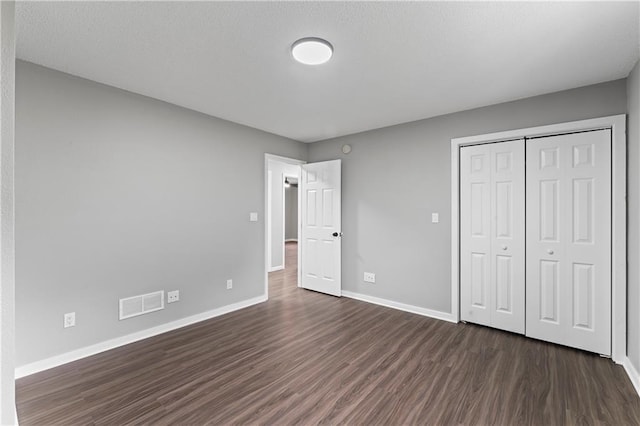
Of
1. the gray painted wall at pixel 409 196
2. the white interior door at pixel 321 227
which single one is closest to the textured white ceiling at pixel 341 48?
the gray painted wall at pixel 409 196

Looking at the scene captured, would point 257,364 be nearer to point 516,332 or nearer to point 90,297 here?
point 90,297

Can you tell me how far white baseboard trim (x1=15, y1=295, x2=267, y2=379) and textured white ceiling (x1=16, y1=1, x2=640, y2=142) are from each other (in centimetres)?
243

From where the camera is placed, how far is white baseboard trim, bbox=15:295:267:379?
2.40 m

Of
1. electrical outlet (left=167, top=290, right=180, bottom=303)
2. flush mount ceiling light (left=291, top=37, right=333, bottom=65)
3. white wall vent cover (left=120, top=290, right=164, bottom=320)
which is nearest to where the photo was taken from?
flush mount ceiling light (left=291, top=37, right=333, bottom=65)

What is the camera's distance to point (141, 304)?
9.96 ft

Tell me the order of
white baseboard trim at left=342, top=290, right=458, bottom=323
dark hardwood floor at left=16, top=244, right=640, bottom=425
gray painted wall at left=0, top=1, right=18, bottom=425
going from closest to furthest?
1. gray painted wall at left=0, top=1, right=18, bottom=425
2. dark hardwood floor at left=16, top=244, right=640, bottom=425
3. white baseboard trim at left=342, top=290, right=458, bottom=323

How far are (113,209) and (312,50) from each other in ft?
7.72

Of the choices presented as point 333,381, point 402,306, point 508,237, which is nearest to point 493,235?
point 508,237

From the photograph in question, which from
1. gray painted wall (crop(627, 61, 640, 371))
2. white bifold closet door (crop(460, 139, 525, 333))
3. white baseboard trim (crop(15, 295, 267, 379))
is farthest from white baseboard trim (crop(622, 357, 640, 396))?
white baseboard trim (crop(15, 295, 267, 379))

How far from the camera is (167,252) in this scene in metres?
3.26

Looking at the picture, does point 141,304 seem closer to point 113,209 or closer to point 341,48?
point 113,209

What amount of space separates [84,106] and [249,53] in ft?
5.48

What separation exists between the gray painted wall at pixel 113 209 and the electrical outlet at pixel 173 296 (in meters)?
0.05

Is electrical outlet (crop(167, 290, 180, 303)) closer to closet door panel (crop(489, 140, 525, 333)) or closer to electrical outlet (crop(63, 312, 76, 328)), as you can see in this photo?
electrical outlet (crop(63, 312, 76, 328))
